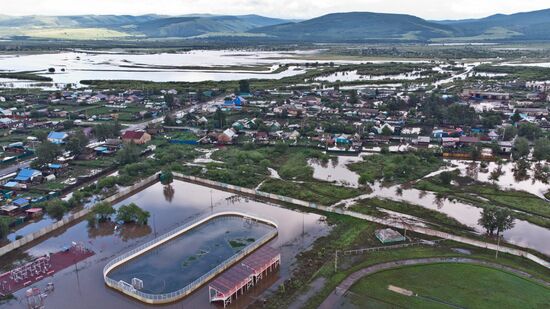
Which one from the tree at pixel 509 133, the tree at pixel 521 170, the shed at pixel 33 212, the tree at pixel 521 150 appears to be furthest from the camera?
the tree at pixel 509 133

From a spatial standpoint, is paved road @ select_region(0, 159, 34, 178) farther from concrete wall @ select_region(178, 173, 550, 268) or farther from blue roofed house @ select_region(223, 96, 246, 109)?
blue roofed house @ select_region(223, 96, 246, 109)

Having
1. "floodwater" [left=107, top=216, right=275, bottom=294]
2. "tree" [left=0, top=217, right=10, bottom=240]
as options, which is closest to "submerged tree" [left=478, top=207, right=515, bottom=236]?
"floodwater" [left=107, top=216, right=275, bottom=294]

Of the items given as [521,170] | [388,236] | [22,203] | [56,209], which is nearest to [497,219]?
[388,236]

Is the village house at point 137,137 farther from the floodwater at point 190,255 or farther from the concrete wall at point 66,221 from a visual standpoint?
the floodwater at point 190,255

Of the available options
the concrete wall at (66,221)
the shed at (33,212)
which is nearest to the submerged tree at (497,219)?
the concrete wall at (66,221)

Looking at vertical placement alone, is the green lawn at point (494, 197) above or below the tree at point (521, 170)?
below

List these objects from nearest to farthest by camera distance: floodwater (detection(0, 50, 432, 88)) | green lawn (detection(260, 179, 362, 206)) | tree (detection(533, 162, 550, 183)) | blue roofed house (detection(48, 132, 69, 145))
A: green lawn (detection(260, 179, 362, 206)) < tree (detection(533, 162, 550, 183)) < blue roofed house (detection(48, 132, 69, 145)) < floodwater (detection(0, 50, 432, 88))
